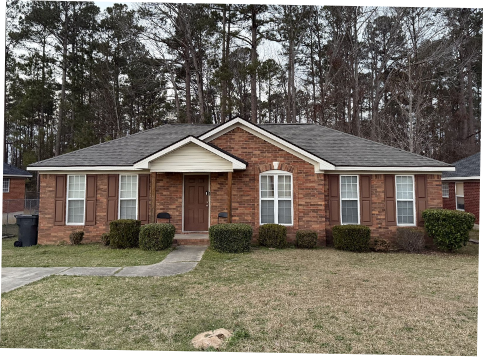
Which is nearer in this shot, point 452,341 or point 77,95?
point 452,341

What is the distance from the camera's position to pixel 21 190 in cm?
2261

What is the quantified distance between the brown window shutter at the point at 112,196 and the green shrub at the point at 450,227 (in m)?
11.2

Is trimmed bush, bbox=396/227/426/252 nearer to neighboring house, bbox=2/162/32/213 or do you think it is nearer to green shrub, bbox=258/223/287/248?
green shrub, bbox=258/223/287/248

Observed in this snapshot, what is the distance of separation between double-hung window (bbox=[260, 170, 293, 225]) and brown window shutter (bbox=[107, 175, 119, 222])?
17.9ft

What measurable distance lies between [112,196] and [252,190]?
526 centimetres

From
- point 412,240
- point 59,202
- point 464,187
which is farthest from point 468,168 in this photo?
point 59,202

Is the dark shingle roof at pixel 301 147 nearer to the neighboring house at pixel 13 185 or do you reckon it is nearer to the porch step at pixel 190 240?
the porch step at pixel 190 240

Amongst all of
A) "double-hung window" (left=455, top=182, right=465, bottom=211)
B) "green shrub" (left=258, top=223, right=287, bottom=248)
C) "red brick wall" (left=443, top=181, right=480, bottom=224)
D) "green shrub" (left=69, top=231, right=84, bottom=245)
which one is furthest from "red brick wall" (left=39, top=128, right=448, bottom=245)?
"double-hung window" (left=455, top=182, right=465, bottom=211)

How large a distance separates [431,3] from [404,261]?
944 cm

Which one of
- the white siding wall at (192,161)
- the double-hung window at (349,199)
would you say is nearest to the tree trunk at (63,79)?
the white siding wall at (192,161)

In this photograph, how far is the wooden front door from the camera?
1184cm

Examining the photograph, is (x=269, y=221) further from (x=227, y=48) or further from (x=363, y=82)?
(x=363, y=82)

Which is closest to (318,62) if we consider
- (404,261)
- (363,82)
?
(363,82)

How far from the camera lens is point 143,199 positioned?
1183cm
